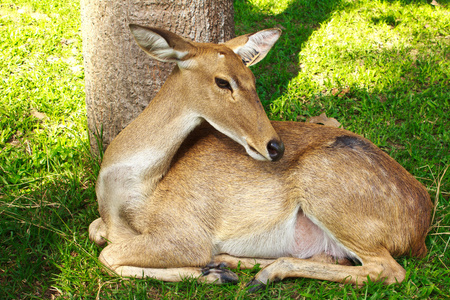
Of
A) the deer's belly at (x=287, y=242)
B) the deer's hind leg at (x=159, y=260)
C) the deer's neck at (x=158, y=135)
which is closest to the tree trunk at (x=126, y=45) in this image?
the deer's neck at (x=158, y=135)

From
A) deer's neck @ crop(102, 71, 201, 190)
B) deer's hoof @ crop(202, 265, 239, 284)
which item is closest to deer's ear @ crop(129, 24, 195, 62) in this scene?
deer's neck @ crop(102, 71, 201, 190)

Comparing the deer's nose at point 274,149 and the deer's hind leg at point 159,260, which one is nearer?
the deer's nose at point 274,149

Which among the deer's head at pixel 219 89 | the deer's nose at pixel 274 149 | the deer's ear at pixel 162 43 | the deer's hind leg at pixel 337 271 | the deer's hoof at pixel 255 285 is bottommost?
the deer's hoof at pixel 255 285

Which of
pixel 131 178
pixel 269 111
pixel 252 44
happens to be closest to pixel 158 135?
pixel 131 178

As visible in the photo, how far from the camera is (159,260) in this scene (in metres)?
3.09

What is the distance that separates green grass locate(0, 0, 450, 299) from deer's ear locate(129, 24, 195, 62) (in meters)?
1.58

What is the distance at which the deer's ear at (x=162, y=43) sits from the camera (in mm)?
2723

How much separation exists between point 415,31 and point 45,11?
5464mm

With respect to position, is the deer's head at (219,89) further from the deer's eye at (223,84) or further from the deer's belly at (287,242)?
the deer's belly at (287,242)

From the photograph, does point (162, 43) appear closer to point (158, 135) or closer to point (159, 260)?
point (158, 135)

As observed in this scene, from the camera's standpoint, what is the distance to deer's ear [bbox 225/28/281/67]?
128 inches

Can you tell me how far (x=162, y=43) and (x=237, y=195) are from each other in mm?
1229

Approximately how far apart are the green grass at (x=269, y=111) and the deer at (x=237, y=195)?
16 centimetres

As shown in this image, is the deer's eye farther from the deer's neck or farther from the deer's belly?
the deer's belly
